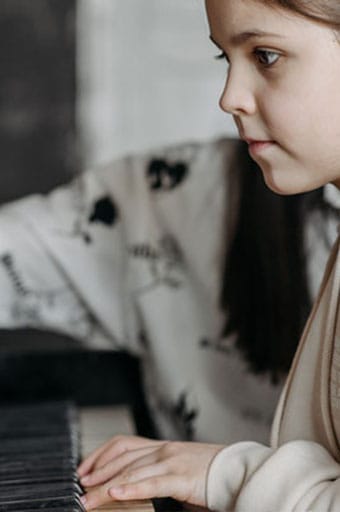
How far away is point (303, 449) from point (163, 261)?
0.65 meters

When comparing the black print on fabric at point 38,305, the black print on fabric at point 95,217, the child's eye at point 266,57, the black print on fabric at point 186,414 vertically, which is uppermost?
the child's eye at point 266,57

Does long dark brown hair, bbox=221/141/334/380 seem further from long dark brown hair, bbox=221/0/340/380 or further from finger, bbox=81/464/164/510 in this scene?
finger, bbox=81/464/164/510

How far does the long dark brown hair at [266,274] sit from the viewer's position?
1307mm

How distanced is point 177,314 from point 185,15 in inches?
40.5

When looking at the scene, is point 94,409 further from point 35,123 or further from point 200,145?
point 35,123

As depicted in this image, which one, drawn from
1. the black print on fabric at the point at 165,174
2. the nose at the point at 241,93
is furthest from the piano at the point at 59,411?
the nose at the point at 241,93

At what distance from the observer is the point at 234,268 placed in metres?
1.40

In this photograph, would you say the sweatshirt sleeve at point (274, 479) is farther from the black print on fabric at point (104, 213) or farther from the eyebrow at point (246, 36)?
the black print on fabric at point (104, 213)

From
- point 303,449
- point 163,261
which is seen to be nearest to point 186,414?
point 163,261

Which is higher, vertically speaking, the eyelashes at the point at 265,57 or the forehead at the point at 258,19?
the forehead at the point at 258,19

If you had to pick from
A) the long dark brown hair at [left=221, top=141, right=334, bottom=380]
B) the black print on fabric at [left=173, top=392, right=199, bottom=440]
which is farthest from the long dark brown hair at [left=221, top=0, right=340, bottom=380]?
the black print on fabric at [left=173, top=392, right=199, bottom=440]

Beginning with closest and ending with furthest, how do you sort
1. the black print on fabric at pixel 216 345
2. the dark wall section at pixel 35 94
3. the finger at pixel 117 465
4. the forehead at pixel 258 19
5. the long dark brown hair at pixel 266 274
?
the forehead at pixel 258 19, the finger at pixel 117 465, the long dark brown hair at pixel 266 274, the black print on fabric at pixel 216 345, the dark wall section at pixel 35 94

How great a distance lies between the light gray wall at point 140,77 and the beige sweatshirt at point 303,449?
1.38 meters

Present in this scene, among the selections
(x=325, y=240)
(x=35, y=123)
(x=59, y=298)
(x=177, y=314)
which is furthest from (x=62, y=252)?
(x=35, y=123)
